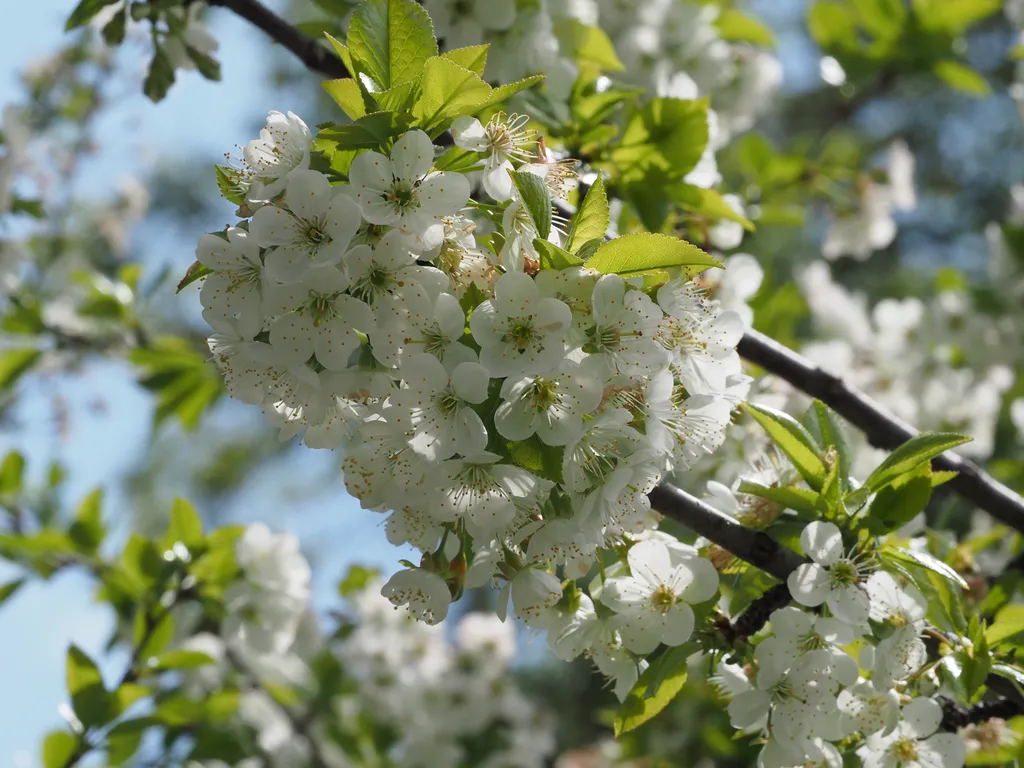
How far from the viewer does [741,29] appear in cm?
215

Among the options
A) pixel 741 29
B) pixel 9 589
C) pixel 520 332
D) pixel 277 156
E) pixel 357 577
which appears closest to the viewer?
pixel 520 332

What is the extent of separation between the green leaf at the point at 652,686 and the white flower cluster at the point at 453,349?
0.15 meters

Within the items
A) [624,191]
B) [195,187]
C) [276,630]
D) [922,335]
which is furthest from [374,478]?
[195,187]

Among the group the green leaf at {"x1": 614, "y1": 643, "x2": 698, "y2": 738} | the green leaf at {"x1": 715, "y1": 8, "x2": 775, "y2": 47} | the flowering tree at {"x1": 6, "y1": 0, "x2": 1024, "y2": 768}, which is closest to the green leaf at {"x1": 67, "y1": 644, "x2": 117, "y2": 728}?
the flowering tree at {"x1": 6, "y1": 0, "x2": 1024, "y2": 768}

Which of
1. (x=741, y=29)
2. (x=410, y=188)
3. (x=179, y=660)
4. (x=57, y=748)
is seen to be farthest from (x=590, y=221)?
(x=741, y=29)

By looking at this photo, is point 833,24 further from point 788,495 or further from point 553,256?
point 553,256

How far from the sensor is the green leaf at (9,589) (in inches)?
77.1

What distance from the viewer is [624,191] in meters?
1.46

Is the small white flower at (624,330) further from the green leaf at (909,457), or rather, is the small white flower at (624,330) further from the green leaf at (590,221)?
the green leaf at (909,457)

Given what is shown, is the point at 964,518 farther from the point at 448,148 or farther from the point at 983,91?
the point at 448,148

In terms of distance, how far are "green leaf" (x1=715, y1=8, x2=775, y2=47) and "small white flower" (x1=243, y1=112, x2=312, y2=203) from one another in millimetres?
1555

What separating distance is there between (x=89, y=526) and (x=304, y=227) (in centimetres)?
141

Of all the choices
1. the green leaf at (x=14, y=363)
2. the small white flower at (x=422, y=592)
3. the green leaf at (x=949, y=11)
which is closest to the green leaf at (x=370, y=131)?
the small white flower at (x=422, y=592)

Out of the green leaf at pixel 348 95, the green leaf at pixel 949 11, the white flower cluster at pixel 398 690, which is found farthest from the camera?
the white flower cluster at pixel 398 690
